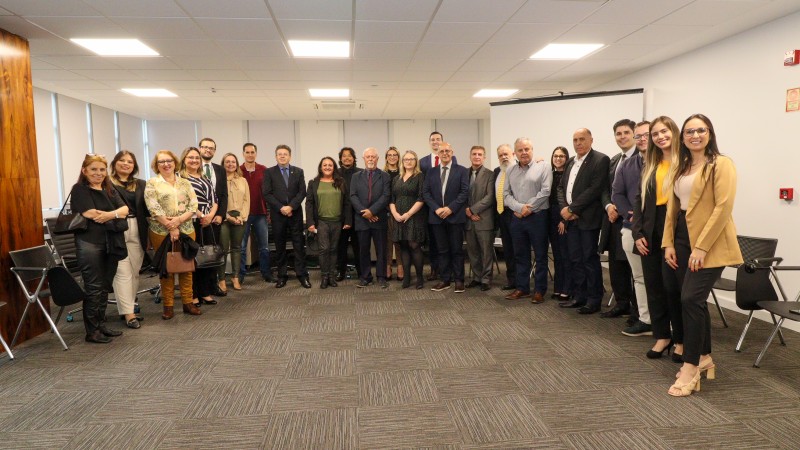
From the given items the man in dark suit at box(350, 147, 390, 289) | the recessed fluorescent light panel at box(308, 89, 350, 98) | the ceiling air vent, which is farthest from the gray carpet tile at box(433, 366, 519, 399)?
the ceiling air vent

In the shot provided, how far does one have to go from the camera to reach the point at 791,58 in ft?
12.4

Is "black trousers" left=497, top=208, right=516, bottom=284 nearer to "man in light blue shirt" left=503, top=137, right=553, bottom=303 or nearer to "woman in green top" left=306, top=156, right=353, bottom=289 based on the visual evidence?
"man in light blue shirt" left=503, top=137, right=553, bottom=303

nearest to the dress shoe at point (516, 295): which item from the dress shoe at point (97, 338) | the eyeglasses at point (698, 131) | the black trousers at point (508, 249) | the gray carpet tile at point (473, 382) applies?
the black trousers at point (508, 249)

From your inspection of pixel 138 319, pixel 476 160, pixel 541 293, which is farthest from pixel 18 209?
pixel 541 293

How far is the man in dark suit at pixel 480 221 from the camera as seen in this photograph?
474 cm

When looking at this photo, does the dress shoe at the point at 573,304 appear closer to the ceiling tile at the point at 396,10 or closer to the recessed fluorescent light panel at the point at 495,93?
the ceiling tile at the point at 396,10

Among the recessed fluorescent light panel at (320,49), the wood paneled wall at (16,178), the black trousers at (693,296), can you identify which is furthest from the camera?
the recessed fluorescent light panel at (320,49)

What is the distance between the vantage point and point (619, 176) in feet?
11.0

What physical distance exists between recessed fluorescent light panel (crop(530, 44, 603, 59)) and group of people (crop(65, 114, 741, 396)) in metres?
1.24

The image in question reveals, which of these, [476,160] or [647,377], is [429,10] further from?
[647,377]

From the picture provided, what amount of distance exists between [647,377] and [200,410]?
8.15 feet

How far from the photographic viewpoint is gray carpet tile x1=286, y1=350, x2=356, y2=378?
2.79 metres

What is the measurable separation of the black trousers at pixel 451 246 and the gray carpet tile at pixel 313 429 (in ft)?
8.83

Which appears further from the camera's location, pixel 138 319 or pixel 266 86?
pixel 266 86
